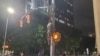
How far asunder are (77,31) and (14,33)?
3155 centimetres

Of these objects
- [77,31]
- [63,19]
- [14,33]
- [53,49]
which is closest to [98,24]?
[53,49]

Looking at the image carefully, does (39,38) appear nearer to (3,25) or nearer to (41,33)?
(41,33)

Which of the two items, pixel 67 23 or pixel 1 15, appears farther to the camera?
pixel 67 23

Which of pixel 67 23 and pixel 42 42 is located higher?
pixel 67 23

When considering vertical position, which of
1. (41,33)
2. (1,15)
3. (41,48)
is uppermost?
(1,15)

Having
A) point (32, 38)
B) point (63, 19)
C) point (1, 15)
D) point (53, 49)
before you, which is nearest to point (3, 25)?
point (1, 15)

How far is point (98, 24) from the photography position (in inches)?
291

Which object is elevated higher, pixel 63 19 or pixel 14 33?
pixel 63 19

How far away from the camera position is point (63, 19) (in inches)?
3469

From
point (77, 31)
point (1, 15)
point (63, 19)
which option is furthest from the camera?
point (63, 19)

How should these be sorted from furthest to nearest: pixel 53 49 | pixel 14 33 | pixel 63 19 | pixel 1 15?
1. pixel 63 19
2. pixel 14 33
3. pixel 1 15
4. pixel 53 49

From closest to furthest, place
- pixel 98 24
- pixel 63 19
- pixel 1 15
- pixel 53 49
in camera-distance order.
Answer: pixel 98 24 → pixel 53 49 → pixel 1 15 → pixel 63 19

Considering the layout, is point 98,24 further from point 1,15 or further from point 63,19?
point 63,19

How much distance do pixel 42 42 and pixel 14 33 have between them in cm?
723
